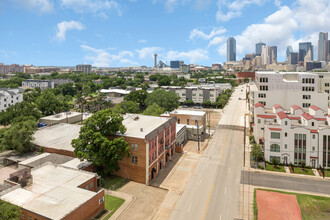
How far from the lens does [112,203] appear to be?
116ft

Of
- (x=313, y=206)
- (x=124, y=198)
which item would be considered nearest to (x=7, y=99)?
(x=124, y=198)

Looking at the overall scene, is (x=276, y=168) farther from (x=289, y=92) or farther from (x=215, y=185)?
(x=289, y=92)

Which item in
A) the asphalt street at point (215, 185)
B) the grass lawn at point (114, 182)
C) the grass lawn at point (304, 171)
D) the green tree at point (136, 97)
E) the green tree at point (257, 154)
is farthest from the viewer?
the green tree at point (136, 97)

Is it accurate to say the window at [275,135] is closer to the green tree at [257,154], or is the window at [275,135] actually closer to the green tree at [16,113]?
the green tree at [257,154]

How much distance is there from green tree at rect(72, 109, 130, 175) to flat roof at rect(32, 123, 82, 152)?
814 cm

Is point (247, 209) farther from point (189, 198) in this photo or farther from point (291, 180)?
point (291, 180)

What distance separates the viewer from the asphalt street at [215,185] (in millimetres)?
33719

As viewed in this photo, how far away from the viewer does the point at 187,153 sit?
2258 inches

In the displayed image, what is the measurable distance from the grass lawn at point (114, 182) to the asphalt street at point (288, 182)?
866 inches

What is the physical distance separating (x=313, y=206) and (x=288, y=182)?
775cm

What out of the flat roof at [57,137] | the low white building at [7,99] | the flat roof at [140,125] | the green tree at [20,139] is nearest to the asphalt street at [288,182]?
the flat roof at [140,125]

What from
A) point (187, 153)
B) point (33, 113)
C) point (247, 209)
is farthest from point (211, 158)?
point (33, 113)

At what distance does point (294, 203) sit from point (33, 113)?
7499 cm

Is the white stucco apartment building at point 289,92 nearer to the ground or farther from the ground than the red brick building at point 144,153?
farther from the ground
